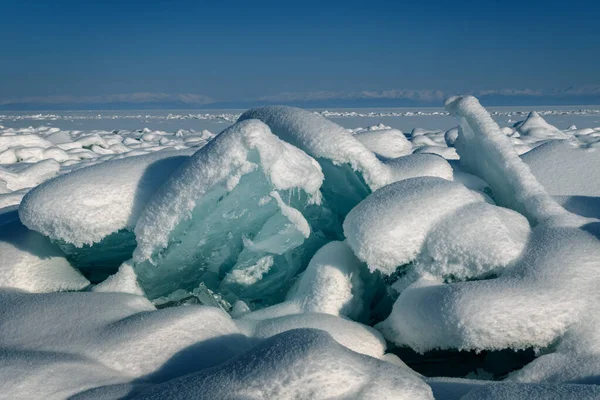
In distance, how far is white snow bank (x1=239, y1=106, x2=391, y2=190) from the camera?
2404mm

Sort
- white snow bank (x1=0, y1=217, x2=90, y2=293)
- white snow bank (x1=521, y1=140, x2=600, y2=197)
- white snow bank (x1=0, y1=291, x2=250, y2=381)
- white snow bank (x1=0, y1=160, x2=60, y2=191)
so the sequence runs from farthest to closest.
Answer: white snow bank (x1=0, y1=160, x2=60, y2=191) < white snow bank (x1=521, y1=140, x2=600, y2=197) < white snow bank (x1=0, y1=217, x2=90, y2=293) < white snow bank (x1=0, y1=291, x2=250, y2=381)

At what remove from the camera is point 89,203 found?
A: 7.36 ft

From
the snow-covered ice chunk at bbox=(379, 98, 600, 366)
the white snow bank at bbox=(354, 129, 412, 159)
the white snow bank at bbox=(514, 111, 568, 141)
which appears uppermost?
the white snow bank at bbox=(354, 129, 412, 159)

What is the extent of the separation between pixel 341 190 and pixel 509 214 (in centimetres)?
76

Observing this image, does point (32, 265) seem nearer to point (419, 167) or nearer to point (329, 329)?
point (329, 329)

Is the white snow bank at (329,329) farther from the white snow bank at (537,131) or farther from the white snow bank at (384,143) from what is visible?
the white snow bank at (537,131)

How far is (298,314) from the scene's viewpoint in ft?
6.79

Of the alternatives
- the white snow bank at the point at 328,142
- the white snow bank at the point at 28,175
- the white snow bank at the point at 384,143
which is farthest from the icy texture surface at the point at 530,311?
the white snow bank at the point at 28,175

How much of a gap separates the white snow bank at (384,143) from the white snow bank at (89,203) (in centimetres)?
151

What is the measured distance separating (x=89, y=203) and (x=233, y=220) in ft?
1.91

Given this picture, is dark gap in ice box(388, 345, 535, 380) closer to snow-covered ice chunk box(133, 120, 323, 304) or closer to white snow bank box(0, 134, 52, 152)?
snow-covered ice chunk box(133, 120, 323, 304)

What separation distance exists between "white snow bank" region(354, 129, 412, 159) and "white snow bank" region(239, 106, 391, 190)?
93 cm

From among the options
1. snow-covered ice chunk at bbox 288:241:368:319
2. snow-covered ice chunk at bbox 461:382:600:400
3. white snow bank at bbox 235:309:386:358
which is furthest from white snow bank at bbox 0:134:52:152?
snow-covered ice chunk at bbox 461:382:600:400

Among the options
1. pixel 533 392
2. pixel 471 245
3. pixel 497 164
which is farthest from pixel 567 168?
pixel 533 392
